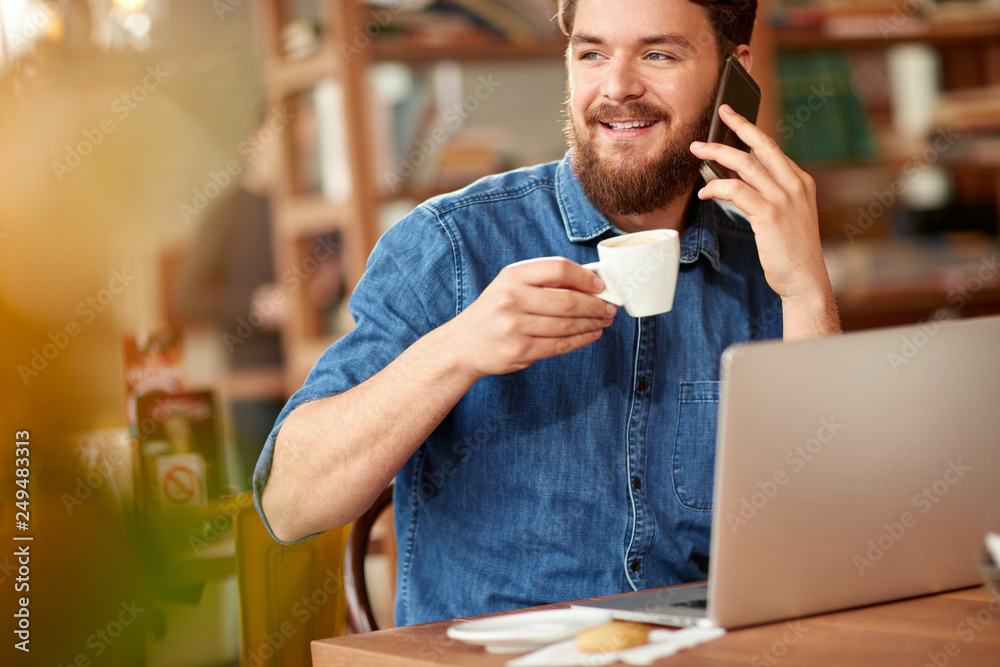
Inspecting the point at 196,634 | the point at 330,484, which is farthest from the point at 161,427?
the point at 330,484

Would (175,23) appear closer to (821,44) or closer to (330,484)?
(821,44)

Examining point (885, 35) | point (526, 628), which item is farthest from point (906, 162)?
point (526, 628)

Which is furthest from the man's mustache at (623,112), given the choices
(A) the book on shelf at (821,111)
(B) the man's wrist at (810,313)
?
(A) the book on shelf at (821,111)

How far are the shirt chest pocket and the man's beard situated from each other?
0.86ft

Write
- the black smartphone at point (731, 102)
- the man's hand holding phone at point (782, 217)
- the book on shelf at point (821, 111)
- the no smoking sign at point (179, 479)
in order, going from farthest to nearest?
1. the book on shelf at point (821, 111)
2. the no smoking sign at point (179, 479)
3. the black smartphone at point (731, 102)
4. the man's hand holding phone at point (782, 217)

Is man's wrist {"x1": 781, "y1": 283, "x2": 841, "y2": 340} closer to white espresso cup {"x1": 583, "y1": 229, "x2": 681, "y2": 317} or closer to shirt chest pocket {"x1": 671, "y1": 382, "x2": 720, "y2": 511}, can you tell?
shirt chest pocket {"x1": 671, "y1": 382, "x2": 720, "y2": 511}

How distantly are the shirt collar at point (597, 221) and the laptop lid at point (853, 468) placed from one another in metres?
0.59

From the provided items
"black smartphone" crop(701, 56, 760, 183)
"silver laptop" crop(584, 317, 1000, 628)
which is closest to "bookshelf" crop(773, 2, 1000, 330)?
"black smartphone" crop(701, 56, 760, 183)

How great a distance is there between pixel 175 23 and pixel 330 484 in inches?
126

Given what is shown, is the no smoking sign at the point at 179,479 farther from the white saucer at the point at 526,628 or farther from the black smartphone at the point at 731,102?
the black smartphone at the point at 731,102

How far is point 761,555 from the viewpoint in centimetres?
77

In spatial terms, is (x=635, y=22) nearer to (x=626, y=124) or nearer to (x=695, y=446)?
(x=626, y=124)

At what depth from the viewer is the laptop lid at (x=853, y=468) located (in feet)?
2.45

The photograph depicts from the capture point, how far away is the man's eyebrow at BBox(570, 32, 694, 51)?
1.33 meters
